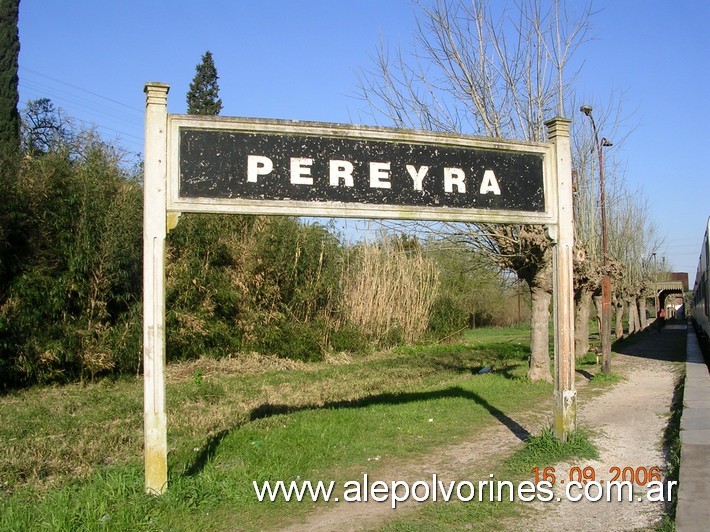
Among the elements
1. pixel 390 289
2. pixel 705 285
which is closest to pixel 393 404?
pixel 390 289

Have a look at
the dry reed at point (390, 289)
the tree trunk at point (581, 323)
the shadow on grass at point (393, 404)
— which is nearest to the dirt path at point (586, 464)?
the shadow on grass at point (393, 404)

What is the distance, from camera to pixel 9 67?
805 inches

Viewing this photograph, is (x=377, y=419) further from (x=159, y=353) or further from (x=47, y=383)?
(x=47, y=383)

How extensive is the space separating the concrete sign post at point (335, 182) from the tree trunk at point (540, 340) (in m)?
5.56

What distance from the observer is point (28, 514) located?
4824mm

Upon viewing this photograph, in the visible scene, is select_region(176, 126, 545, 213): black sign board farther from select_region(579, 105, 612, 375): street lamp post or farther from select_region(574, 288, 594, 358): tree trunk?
select_region(574, 288, 594, 358): tree trunk

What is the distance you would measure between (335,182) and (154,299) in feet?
6.28

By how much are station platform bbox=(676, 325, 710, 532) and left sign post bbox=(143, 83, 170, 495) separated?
3853 millimetres

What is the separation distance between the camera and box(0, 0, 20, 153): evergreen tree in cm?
1983

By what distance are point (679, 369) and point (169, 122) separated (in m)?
13.5

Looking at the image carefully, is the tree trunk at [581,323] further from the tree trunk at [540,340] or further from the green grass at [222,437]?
the tree trunk at [540,340]

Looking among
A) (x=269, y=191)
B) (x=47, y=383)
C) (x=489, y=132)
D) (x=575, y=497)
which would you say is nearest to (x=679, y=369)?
(x=489, y=132)

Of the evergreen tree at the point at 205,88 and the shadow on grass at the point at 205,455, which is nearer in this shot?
the shadow on grass at the point at 205,455

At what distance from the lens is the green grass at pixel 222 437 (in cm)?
505
